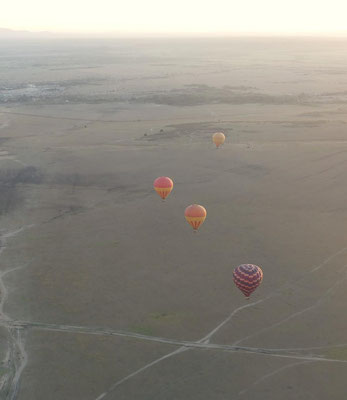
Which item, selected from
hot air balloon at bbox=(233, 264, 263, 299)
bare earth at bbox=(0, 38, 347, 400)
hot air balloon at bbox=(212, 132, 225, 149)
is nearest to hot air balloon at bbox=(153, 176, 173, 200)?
bare earth at bbox=(0, 38, 347, 400)

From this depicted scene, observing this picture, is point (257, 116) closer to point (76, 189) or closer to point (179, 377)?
point (76, 189)

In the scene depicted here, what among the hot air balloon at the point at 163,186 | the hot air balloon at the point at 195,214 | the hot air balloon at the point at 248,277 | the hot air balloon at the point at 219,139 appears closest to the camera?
the hot air balloon at the point at 248,277

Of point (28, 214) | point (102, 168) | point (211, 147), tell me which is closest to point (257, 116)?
point (211, 147)

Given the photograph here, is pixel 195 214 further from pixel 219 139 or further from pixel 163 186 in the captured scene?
pixel 219 139

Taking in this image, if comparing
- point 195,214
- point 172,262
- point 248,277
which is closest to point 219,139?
point 195,214

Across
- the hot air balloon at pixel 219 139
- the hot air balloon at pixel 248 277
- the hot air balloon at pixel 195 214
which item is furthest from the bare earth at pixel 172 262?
the hot air balloon at pixel 195 214

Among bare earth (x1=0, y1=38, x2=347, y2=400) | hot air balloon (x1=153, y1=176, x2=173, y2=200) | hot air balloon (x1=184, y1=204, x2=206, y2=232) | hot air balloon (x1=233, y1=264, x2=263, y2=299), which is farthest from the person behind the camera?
hot air balloon (x1=153, y1=176, x2=173, y2=200)

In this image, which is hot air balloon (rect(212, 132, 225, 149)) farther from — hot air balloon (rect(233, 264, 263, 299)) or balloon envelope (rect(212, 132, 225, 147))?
hot air balloon (rect(233, 264, 263, 299))

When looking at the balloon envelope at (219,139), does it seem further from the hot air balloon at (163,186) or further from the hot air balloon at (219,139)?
the hot air balloon at (163,186)
